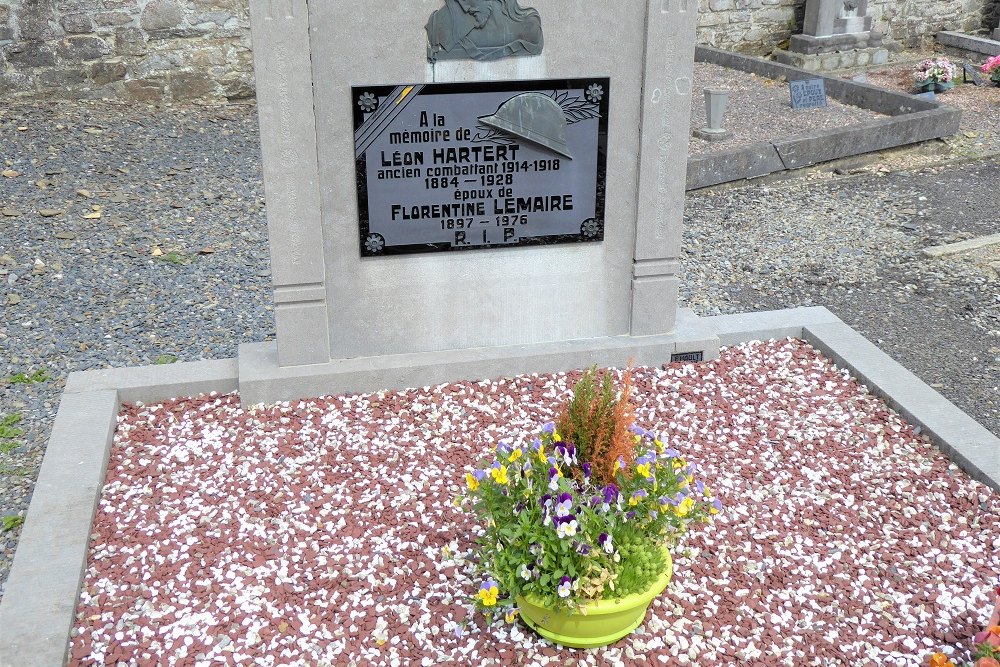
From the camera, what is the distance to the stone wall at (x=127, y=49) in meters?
8.95

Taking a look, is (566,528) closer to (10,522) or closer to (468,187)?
(468,187)

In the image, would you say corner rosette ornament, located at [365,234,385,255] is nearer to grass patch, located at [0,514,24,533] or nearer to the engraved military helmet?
the engraved military helmet

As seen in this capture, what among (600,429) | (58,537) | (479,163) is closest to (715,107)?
(479,163)

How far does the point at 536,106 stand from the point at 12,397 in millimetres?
3143

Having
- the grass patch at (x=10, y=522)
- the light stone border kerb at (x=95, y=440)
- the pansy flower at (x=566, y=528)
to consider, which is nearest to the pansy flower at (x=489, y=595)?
the pansy flower at (x=566, y=528)

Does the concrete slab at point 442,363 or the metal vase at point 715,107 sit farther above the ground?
the metal vase at point 715,107

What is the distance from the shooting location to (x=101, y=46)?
9195 mm

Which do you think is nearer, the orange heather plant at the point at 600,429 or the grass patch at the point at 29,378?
the orange heather plant at the point at 600,429

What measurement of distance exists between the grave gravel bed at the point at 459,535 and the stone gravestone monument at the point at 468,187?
28 centimetres

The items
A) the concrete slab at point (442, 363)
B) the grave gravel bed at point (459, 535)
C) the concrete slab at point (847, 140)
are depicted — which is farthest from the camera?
the concrete slab at point (847, 140)

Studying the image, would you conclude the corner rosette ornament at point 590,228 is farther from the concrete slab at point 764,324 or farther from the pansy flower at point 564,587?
the pansy flower at point 564,587

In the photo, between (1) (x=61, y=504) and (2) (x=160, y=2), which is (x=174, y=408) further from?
(2) (x=160, y=2)

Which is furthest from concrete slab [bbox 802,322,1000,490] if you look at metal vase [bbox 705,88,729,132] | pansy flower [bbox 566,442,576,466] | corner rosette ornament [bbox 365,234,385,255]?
metal vase [bbox 705,88,729,132]

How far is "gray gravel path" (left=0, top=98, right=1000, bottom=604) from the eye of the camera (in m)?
5.47
